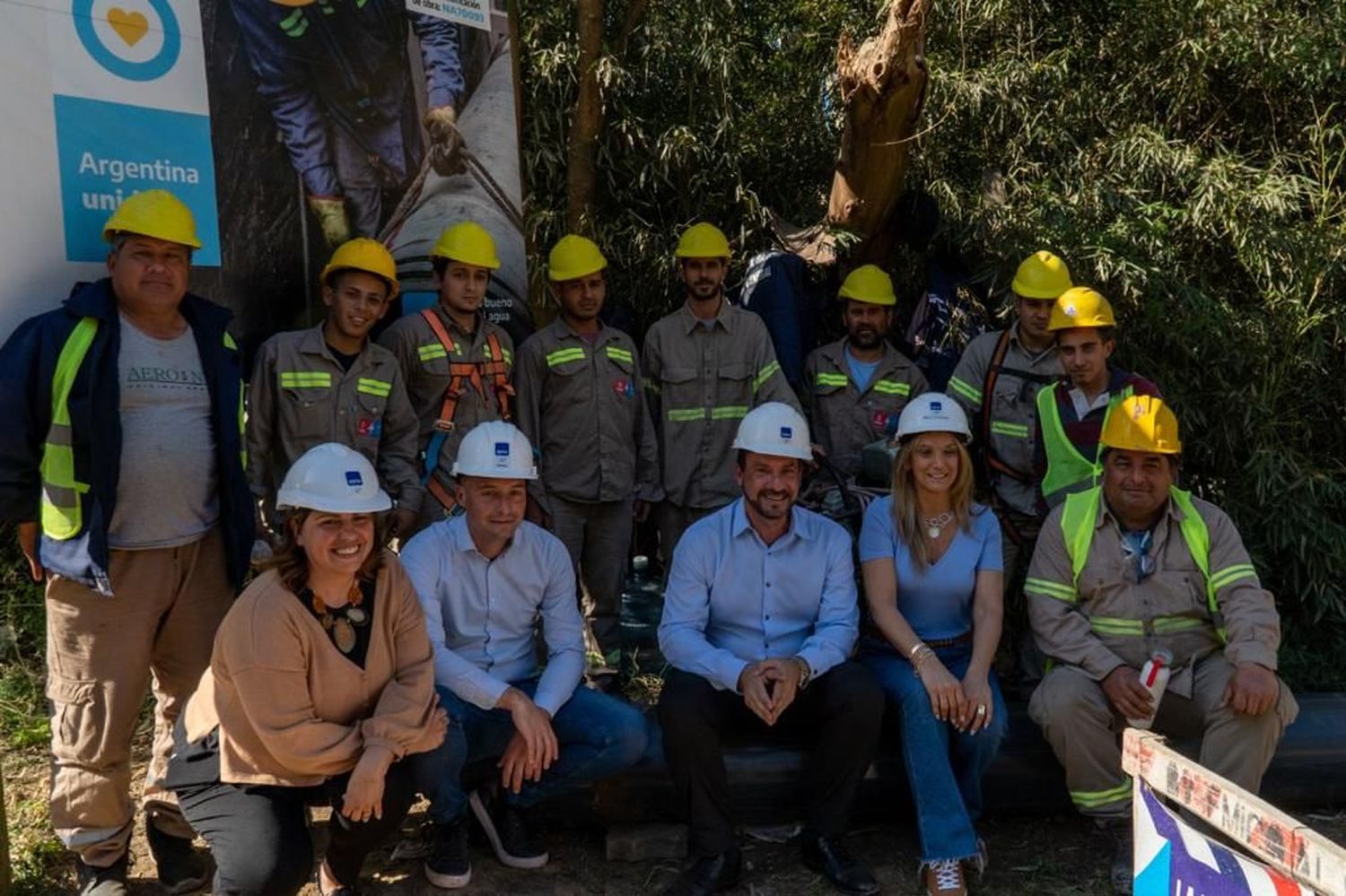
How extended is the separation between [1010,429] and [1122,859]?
1.80 metres

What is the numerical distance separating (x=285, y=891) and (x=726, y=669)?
1479mm

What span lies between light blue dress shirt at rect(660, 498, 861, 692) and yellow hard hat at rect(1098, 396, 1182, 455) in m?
1.02

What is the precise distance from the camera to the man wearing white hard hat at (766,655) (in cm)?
381

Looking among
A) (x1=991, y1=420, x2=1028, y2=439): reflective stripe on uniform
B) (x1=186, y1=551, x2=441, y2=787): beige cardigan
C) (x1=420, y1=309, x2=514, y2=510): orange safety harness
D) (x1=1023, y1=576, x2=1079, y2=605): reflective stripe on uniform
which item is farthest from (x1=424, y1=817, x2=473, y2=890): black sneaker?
(x1=991, y1=420, x2=1028, y2=439): reflective stripe on uniform

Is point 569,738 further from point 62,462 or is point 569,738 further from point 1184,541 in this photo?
point 1184,541

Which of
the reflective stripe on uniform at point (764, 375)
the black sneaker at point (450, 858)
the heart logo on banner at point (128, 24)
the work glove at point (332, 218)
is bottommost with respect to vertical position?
the black sneaker at point (450, 858)

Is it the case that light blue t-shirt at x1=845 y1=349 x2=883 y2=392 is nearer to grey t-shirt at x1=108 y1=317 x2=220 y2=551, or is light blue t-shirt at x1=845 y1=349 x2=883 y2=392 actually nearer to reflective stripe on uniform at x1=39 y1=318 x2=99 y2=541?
grey t-shirt at x1=108 y1=317 x2=220 y2=551

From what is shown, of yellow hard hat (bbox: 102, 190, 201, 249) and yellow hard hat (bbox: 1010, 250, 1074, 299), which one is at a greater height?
yellow hard hat (bbox: 102, 190, 201, 249)

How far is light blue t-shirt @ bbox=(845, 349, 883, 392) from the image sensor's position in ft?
17.9

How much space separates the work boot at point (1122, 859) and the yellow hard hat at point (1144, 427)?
4.12ft

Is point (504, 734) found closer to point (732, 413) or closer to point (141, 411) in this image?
point (141, 411)

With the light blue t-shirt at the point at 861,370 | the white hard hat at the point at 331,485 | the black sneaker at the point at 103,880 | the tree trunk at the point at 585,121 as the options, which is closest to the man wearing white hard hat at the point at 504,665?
the white hard hat at the point at 331,485

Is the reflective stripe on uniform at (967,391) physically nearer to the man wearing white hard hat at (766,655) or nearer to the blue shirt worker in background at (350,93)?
the man wearing white hard hat at (766,655)

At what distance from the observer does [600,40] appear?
613cm
